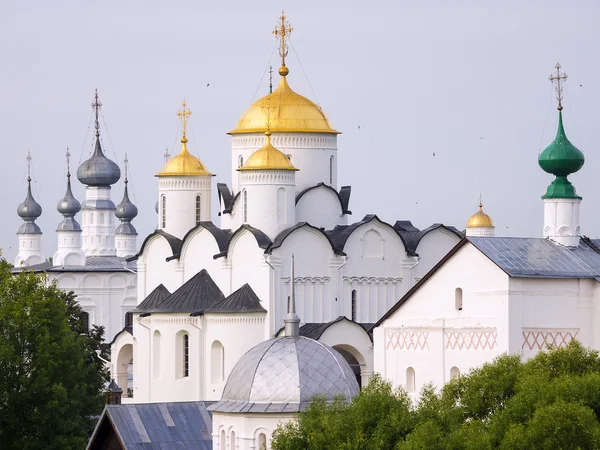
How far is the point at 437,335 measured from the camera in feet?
111

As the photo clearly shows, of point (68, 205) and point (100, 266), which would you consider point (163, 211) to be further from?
point (68, 205)

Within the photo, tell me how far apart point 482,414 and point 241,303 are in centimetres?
1641

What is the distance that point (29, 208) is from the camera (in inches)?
2899

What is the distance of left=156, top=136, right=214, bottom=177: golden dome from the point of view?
46.7m

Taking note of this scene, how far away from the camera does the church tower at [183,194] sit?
4669 cm

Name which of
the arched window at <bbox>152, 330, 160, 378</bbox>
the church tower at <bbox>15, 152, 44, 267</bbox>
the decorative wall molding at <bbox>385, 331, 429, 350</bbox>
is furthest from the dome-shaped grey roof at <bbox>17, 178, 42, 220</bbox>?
the decorative wall molding at <bbox>385, 331, 429, 350</bbox>

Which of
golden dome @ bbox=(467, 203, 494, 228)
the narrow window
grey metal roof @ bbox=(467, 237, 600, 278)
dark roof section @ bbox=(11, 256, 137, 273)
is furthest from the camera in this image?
dark roof section @ bbox=(11, 256, 137, 273)

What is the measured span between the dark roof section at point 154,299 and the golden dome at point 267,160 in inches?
135

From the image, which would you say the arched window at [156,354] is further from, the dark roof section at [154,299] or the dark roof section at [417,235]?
the dark roof section at [417,235]

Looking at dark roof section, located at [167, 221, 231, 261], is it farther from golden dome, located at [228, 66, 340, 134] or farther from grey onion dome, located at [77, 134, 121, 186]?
grey onion dome, located at [77, 134, 121, 186]

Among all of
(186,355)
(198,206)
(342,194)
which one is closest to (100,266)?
(198,206)

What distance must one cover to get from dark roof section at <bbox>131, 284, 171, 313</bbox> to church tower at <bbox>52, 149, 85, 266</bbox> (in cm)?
2064

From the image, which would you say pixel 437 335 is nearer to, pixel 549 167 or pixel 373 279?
pixel 549 167

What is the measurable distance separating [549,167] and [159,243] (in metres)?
14.0
